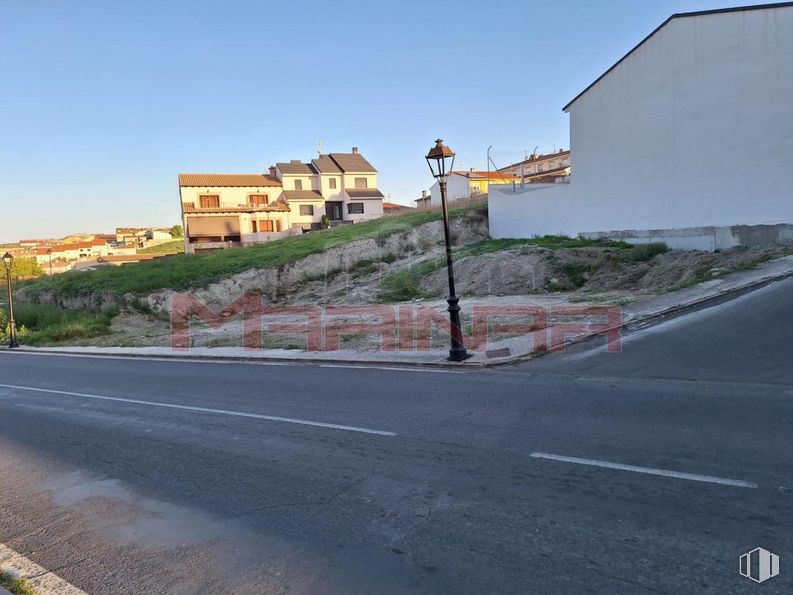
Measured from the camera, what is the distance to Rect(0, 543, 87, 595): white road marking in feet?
12.1

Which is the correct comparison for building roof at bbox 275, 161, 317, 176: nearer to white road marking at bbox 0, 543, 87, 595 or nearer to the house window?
the house window

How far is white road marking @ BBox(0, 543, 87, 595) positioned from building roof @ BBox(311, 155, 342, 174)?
206ft

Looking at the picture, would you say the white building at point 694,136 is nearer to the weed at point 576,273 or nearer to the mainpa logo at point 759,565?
the weed at point 576,273

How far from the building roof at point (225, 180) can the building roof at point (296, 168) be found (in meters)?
2.10

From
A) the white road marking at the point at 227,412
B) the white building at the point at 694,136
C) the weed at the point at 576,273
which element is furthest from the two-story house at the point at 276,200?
the white road marking at the point at 227,412

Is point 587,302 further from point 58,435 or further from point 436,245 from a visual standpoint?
point 436,245

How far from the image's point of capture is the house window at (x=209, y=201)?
59.4 m

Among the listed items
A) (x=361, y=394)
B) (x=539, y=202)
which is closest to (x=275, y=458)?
(x=361, y=394)

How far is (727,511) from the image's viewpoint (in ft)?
13.4

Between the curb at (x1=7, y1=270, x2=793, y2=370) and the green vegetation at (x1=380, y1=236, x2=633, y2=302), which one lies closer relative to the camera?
the curb at (x1=7, y1=270, x2=793, y2=370)

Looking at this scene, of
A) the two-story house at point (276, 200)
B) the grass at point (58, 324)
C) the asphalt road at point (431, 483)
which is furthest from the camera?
the two-story house at point (276, 200)

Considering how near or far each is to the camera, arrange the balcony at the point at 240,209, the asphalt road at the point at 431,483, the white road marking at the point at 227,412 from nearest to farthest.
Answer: the asphalt road at the point at 431,483 < the white road marking at the point at 227,412 < the balcony at the point at 240,209

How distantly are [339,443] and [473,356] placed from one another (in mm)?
5453

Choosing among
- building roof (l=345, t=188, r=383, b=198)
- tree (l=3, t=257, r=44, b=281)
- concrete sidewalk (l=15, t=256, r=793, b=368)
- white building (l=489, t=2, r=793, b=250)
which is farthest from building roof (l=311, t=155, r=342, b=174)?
concrete sidewalk (l=15, t=256, r=793, b=368)
